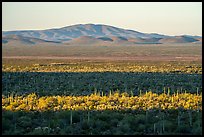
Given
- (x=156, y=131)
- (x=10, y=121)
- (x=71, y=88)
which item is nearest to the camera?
(x=156, y=131)

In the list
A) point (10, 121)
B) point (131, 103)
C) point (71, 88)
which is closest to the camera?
point (10, 121)

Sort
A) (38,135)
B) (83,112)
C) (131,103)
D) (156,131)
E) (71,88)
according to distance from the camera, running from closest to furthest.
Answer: (38,135), (156,131), (83,112), (131,103), (71,88)

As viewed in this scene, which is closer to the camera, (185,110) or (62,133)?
(62,133)

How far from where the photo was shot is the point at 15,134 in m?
12.0

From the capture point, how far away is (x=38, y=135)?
11.6 m

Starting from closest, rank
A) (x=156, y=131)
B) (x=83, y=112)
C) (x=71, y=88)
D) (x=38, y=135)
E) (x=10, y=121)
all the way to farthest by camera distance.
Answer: (x=38, y=135)
(x=156, y=131)
(x=10, y=121)
(x=83, y=112)
(x=71, y=88)

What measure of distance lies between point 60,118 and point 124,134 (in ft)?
10.5

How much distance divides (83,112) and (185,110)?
4.24 metres

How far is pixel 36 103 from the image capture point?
59.4ft

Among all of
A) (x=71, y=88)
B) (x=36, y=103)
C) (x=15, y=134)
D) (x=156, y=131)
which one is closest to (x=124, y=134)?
(x=156, y=131)

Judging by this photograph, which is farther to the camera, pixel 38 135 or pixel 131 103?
pixel 131 103

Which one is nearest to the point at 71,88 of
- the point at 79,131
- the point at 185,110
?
the point at 185,110

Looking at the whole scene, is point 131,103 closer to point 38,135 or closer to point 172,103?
point 172,103

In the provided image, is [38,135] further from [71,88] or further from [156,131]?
[71,88]
